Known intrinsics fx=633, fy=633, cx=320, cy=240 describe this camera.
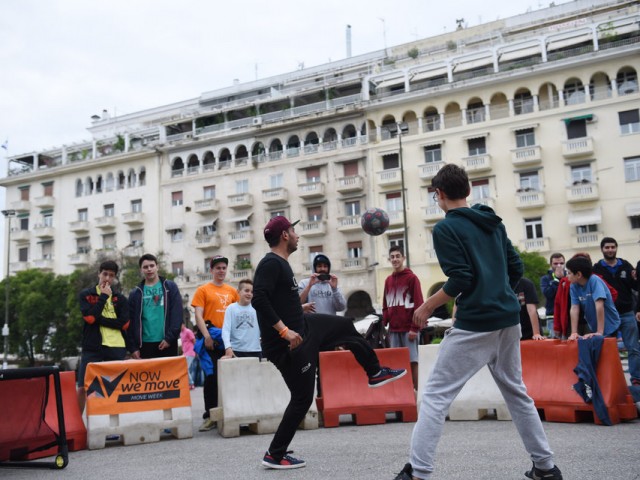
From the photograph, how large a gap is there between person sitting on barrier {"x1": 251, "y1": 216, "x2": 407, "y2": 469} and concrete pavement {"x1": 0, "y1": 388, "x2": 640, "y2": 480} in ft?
1.07

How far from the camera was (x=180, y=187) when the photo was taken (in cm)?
4728

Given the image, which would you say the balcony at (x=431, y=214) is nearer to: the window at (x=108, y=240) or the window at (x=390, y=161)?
the window at (x=390, y=161)

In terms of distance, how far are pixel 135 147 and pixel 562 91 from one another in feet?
106

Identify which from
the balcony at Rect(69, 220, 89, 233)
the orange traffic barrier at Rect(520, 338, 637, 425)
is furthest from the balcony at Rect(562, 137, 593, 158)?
→ the balcony at Rect(69, 220, 89, 233)

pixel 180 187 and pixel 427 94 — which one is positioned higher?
pixel 427 94

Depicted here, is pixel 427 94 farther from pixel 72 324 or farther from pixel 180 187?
pixel 72 324

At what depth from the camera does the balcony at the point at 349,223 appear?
133ft

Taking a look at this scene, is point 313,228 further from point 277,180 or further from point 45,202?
point 45,202

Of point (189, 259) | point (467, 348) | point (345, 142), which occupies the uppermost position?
point (345, 142)

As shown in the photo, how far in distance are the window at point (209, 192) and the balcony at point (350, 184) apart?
10.0 meters

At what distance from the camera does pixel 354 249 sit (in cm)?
4131

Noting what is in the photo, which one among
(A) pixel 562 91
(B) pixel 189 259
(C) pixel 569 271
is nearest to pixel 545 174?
(A) pixel 562 91

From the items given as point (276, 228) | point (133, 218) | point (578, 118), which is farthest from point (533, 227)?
point (276, 228)

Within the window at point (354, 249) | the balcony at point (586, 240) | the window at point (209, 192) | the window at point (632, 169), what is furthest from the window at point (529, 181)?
the window at point (209, 192)
